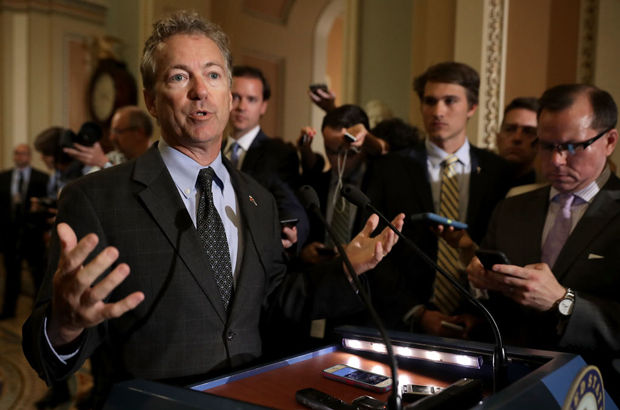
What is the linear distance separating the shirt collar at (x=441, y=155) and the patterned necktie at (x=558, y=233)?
0.49 metres

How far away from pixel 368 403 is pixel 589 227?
1027 millimetres

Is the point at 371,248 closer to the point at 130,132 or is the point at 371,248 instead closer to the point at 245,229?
the point at 245,229

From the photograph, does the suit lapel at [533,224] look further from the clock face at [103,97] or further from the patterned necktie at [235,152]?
the clock face at [103,97]

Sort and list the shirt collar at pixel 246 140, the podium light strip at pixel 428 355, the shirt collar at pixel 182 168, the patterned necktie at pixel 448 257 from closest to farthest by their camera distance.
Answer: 1. the podium light strip at pixel 428 355
2. the shirt collar at pixel 182 168
3. the patterned necktie at pixel 448 257
4. the shirt collar at pixel 246 140

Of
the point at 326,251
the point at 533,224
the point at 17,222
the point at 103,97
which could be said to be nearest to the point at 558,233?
the point at 533,224

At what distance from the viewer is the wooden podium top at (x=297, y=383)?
95cm

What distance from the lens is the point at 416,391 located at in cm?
96

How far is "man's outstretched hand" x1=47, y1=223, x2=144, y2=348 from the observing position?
853mm

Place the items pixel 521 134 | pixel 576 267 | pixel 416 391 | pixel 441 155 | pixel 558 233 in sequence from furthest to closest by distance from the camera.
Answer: pixel 521 134
pixel 441 155
pixel 558 233
pixel 576 267
pixel 416 391

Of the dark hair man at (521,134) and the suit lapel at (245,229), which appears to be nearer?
the suit lapel at (245,229)

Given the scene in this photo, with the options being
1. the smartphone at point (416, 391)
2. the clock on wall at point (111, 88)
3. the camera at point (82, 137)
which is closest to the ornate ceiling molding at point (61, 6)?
the clock on wall at point (111, 88)

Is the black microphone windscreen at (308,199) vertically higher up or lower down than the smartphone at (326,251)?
higher up

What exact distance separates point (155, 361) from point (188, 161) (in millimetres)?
431

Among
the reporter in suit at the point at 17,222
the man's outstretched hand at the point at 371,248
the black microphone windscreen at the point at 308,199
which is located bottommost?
the reporter in suit at the point at 17,222
